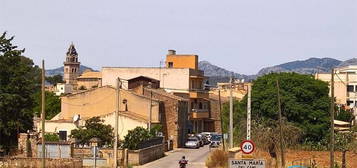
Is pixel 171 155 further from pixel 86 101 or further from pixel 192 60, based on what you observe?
pixel 192 60

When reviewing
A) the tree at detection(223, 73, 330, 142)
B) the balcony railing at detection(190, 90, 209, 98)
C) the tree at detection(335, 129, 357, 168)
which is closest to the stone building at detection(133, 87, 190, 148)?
the tree at detection(223, 73, 330, 142)

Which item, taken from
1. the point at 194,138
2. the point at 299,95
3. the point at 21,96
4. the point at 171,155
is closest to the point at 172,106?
the point at 194,138

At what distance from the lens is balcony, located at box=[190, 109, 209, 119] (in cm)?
8381

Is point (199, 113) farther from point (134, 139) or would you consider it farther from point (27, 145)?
point (27, 145)

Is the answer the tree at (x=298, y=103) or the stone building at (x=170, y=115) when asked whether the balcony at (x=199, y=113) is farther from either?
the tree at (x=298, y=103)

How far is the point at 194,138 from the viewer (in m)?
73.6

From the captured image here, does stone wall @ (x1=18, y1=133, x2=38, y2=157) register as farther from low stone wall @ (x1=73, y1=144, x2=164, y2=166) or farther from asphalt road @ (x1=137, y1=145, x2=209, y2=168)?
asphalt road @ (x1=137, y1=145, x2=209, y2=168)

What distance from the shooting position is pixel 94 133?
53594 millimetres

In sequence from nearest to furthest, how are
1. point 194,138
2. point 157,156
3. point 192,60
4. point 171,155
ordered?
point 157,156 → point 171,155 → point 194,138 → point 192,60

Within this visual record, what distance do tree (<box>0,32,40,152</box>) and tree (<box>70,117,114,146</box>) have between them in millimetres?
4045

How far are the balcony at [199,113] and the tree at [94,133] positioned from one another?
29.0 m

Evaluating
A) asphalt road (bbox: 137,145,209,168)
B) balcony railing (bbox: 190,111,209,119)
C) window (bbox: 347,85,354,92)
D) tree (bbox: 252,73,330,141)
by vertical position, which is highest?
window (bbox: 347,85,354,92)

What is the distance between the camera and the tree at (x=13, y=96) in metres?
50.6

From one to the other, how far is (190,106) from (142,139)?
107 ft
